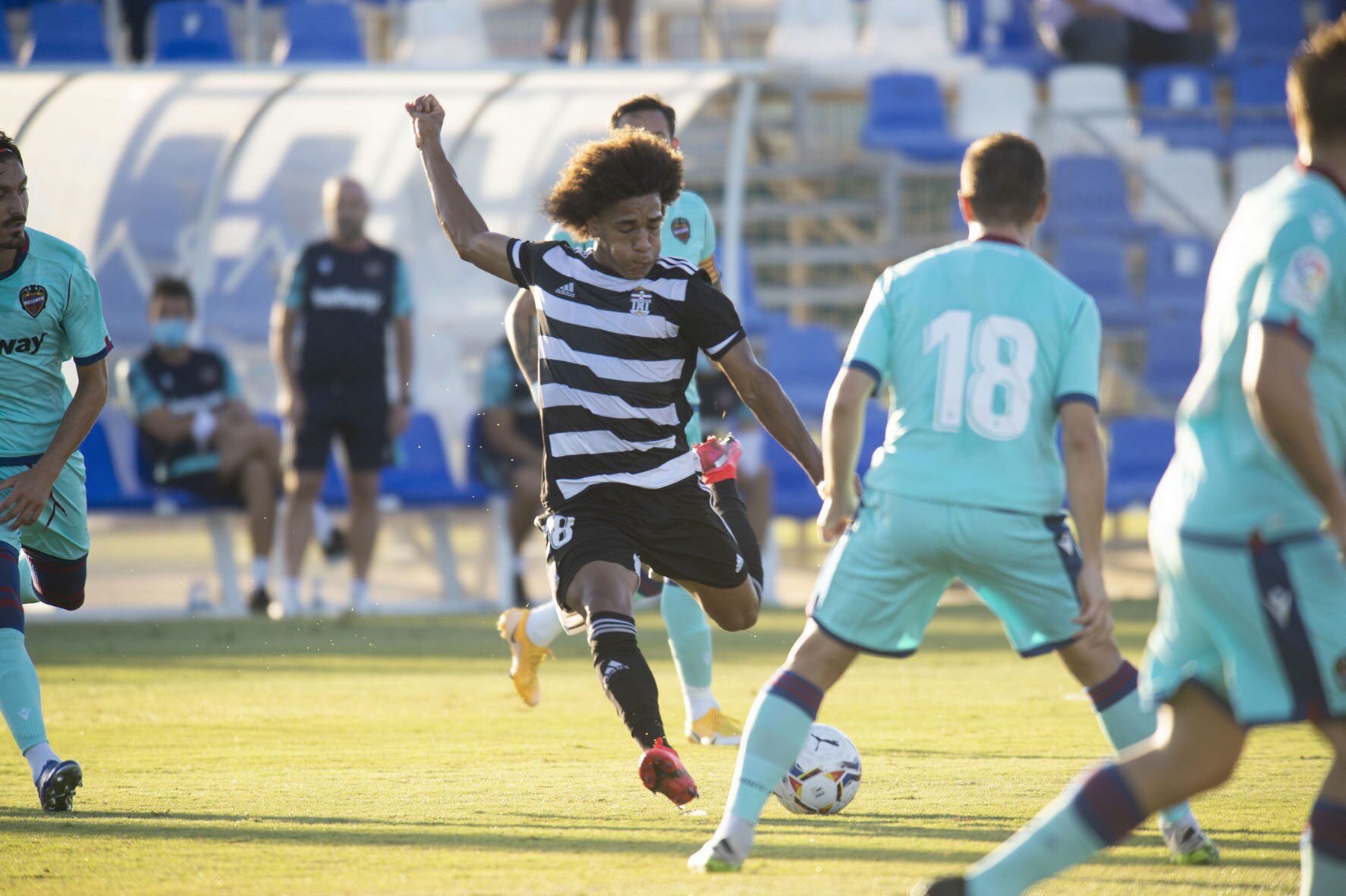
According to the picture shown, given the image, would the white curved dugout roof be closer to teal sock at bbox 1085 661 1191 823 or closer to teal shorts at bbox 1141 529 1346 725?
teal sock at bbox 1085 661 1191 823

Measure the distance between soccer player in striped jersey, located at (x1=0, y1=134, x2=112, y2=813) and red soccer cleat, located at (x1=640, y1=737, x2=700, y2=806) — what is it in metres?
1.92

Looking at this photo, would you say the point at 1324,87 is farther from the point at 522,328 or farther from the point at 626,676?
the point at 522,328

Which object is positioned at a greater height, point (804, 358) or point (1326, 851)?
point (1326, 851)

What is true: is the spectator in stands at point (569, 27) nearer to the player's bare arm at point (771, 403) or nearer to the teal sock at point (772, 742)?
the player's bare arm at point (771, 403)

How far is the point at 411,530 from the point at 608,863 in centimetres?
954

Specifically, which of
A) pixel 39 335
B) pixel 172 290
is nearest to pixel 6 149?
pixel 39 335

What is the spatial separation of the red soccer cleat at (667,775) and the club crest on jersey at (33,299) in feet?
8.42

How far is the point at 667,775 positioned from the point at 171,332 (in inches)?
347

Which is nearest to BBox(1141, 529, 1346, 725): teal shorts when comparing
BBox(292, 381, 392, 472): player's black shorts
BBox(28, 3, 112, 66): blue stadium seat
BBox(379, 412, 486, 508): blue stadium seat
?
BBox(292, 381, 392, 472): player's black shorts

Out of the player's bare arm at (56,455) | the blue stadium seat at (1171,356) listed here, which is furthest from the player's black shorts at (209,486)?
the blue stadium seat at (1171,356)

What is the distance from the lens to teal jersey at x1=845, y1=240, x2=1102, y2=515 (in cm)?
398

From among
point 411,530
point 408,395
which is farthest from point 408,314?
point 411,530

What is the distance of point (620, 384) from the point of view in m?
4.93

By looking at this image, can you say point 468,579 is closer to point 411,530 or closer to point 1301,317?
point 411,530
